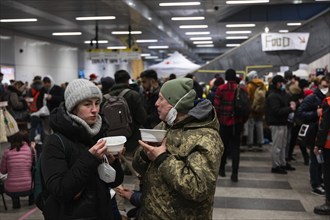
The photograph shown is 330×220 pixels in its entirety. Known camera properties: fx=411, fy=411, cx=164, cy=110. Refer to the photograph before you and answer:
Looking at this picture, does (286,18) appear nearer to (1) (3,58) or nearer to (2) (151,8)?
(2) (151,8)

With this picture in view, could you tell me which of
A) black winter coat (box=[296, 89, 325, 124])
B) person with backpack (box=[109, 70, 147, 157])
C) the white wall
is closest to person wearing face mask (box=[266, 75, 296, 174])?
black winter coat (box=[296, 89, 325, 124])

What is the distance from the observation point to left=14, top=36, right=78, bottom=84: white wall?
1944 cm

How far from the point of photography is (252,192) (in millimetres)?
6566

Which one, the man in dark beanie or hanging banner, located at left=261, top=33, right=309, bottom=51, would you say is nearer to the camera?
the man in dark beanie

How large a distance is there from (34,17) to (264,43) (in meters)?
9.16

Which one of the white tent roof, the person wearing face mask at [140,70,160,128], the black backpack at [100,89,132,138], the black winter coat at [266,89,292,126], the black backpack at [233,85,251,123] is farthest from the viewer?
the white tent roof

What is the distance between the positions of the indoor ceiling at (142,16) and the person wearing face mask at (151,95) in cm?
616

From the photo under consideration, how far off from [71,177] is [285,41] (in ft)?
51.8

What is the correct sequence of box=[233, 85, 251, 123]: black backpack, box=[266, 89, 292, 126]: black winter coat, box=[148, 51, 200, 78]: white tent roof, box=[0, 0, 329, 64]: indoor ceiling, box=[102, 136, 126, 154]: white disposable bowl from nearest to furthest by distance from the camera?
1. box=[102, 136, 126, 154]: white disposable bowl
2. box=[233, 85, 251, 123]: black backpack
3. box=[266, 89, 292, 126]: black winter coat
4. box=[0, 0, 329, 64]: indoor ceiling
5. box=[148, 51, 200, 78]: white tent roof

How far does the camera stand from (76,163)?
2.22 meters

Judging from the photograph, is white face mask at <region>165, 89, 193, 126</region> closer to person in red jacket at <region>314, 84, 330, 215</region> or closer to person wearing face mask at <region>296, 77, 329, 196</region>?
person in red jacket at <region>314, 84, 330, 215</region>

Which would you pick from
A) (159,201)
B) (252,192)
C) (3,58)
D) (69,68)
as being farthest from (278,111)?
(69,68)

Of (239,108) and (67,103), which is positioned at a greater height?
(67,103)

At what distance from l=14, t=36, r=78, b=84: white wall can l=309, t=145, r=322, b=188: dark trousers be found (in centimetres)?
1584
